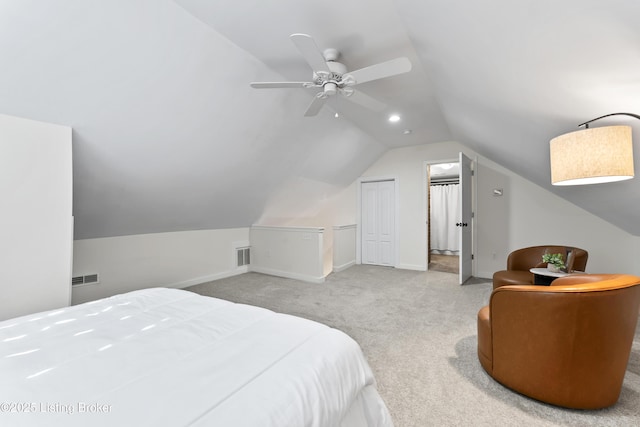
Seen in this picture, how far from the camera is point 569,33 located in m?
1.12

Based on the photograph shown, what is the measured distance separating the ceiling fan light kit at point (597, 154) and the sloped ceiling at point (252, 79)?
0.50 feet

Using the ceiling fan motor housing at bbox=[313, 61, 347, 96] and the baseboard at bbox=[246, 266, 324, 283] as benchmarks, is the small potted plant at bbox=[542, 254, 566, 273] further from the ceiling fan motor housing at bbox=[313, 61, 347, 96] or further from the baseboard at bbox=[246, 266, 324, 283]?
the baseboard at bbox=[246, 266, 324, 283]

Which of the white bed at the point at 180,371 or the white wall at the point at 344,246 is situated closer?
the white bed at the point at 180,371

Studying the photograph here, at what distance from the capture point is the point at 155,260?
150 inches

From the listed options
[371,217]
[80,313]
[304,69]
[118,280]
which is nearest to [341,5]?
[304,69]

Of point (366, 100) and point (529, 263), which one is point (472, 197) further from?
point (366, 100)

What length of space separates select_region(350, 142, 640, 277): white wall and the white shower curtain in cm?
238

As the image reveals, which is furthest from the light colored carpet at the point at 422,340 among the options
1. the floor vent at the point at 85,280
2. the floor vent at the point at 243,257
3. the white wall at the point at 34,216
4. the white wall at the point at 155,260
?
the white wall at the point at 34,216

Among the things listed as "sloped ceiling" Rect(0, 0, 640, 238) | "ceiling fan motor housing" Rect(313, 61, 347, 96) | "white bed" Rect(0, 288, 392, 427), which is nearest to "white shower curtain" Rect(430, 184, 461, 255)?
"sloped ceiling" Rect(0, 0, 640, 238)

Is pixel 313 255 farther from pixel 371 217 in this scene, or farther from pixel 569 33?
pixel 569 33

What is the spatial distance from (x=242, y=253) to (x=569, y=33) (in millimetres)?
4870

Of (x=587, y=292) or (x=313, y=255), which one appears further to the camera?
(x=313, y=255)

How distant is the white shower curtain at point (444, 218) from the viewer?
274 inches

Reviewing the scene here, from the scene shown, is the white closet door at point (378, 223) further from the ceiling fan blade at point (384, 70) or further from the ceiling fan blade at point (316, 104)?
the ceiling fan blade at point (384, 70)
